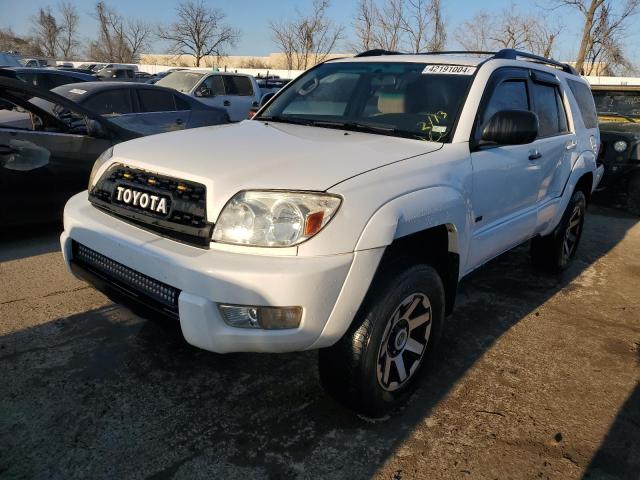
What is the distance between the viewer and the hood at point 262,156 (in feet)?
7.34

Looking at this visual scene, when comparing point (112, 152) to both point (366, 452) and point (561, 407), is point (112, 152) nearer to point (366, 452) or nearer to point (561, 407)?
point (366, 452)

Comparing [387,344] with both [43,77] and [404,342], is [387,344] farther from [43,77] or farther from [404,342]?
[43,77]

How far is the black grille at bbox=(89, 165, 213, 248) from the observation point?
2.26m

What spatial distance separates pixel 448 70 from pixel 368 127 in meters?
0.64

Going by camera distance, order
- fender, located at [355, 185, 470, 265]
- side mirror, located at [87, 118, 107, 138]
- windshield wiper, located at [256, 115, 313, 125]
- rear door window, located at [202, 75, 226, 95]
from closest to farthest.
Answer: fender, located at [355, 185, 470, 265] < windshield wiper, located at [256, 115, 313, 125] < side mirror, located at [87, 118, 107, 138] < rear door window, located at [202, 75, 226, 95]

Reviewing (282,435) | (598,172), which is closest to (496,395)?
(282,435)

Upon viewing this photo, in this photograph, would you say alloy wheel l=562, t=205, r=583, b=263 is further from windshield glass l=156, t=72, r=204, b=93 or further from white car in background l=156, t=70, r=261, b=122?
windshield glass l=156, t=72, r=204, b=93

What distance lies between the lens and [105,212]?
2711 millimetres

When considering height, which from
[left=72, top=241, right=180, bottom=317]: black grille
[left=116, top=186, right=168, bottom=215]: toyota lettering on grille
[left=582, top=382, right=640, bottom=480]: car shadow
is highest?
[left=116, top=186, right=168, bottom=215]: toyota lettering on grille

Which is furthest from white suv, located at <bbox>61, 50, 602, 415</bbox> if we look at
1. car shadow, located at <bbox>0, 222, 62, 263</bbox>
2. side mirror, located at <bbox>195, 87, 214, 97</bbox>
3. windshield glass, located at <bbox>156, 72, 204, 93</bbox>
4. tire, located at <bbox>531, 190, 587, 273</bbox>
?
windshield glass, located at <bbox>156, 72, 204, 93</bbox>

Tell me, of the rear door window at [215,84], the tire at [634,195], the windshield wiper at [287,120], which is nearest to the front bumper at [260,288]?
the windshield wiper at [287,120]

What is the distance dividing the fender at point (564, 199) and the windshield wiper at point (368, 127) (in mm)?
1469

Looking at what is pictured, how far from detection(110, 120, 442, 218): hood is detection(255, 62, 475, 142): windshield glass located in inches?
8.0

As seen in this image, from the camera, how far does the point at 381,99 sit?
3375mm
